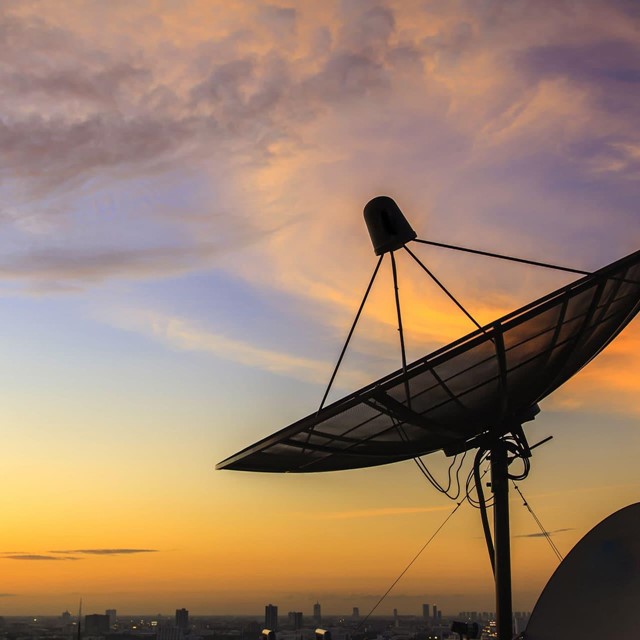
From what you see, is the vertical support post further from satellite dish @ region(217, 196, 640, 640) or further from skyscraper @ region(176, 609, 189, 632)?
skyscraper @ region(176, 609, 189, 632)

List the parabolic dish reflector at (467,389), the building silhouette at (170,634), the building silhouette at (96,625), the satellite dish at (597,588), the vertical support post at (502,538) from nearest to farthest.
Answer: the satellite dish at (597,588) → the parabolic dish reflector at (467,389) → the vertical support post at (502,538) → the building silhouette at (170,634) → the building silhouette at (96,625)

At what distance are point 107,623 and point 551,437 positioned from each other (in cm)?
12311

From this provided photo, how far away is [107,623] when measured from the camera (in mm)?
130125

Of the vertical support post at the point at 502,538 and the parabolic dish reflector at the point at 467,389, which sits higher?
the parabolic dish reflector at the point at 467,389

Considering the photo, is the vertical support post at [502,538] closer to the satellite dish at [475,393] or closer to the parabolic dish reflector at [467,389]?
the satellite dish at [475,393]

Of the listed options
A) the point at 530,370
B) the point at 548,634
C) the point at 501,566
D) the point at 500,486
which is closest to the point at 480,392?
the point at 530,370

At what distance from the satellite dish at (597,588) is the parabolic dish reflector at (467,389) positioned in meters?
3.82

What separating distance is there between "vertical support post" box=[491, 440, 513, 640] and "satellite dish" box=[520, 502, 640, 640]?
122 inches

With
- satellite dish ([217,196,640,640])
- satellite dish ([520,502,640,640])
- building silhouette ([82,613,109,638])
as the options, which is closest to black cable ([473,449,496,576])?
satellite dish ([217,196,640,640])

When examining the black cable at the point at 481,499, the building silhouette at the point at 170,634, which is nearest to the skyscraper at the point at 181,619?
the building silhouette at the point at 170,634

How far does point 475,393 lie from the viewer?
62.2ft

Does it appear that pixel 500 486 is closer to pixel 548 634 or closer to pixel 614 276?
pixel 548 634

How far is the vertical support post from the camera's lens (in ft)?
63.6

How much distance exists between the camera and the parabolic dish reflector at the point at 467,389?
53.8 feet
